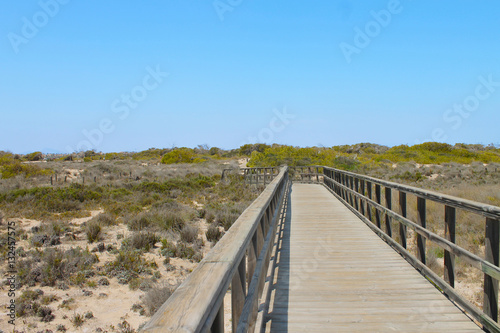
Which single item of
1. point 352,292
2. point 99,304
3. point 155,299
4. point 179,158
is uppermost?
point 179,158

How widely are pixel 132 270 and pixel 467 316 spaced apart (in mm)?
6251

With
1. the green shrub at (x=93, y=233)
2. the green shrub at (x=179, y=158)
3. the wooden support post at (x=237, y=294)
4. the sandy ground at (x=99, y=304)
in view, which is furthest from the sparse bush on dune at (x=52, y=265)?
the green shrub at (x=179, y=158)

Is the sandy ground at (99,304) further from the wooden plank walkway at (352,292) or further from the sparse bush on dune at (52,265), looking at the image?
the wooden plank walkway at (352,292)

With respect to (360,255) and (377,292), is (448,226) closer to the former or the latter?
(377,292)

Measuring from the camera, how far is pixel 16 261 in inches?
297

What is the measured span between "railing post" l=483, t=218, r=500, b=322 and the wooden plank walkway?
0.76 feet

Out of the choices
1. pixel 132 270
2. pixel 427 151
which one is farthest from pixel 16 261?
pixel 427 151

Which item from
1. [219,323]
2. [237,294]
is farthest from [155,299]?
[219,323]

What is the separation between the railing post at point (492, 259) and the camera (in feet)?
9.35

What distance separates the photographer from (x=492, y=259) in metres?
2.88

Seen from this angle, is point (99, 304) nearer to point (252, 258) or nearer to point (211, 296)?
point (252, 258)

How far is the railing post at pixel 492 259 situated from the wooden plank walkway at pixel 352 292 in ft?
0.76

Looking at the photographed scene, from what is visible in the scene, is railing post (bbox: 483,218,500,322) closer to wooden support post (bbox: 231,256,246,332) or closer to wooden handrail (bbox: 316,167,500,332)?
wooden handrail (bbox: 316,167,500,332)

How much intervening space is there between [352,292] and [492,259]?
1.49 meters
